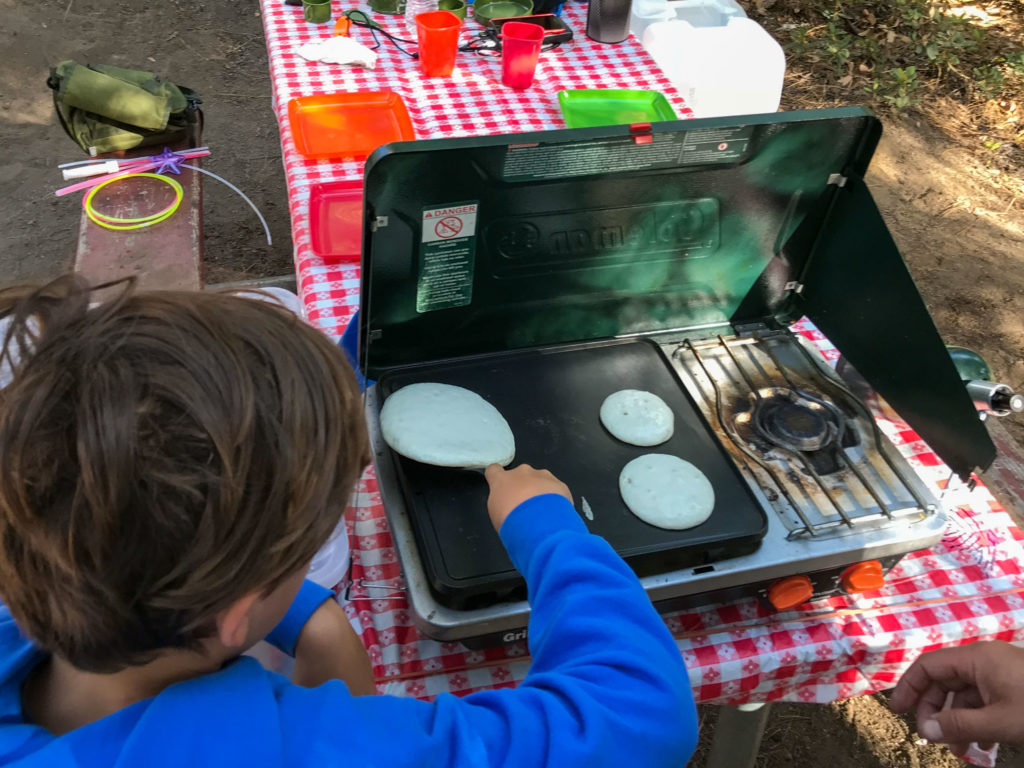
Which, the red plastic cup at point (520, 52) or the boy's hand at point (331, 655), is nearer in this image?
the boy's hand at point (331, 655)

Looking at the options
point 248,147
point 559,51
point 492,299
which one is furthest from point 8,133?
point 492,299

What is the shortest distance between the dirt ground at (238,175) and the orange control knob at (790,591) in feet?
6.68

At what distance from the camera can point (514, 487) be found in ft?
2.71

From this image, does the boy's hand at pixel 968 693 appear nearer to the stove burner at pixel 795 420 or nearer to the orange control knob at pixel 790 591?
the orange control knob at pixel 790 591

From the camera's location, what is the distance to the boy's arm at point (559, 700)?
0.59 m

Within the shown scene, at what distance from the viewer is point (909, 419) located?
3.45 feet

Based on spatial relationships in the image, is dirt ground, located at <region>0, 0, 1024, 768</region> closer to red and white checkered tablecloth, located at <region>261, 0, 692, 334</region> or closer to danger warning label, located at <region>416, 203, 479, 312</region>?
red and white checkered tablecloth, located at <region>261, 0, 692, 334</region>

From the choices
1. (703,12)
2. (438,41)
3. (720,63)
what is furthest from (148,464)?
(703,12)

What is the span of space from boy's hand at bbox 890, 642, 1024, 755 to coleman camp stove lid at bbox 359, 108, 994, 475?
0.23 m

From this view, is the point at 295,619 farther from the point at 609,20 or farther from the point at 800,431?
the point at 609,20

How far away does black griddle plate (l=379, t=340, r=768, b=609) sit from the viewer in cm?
82

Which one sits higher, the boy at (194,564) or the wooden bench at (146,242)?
the boy at (194,564)

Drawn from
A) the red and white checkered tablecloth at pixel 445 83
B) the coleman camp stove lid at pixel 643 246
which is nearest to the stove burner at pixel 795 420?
the coleman camp stove lid at pixel 643 246

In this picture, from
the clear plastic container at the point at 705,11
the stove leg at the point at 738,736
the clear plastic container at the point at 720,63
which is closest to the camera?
the stove leg at the point at 738,736
